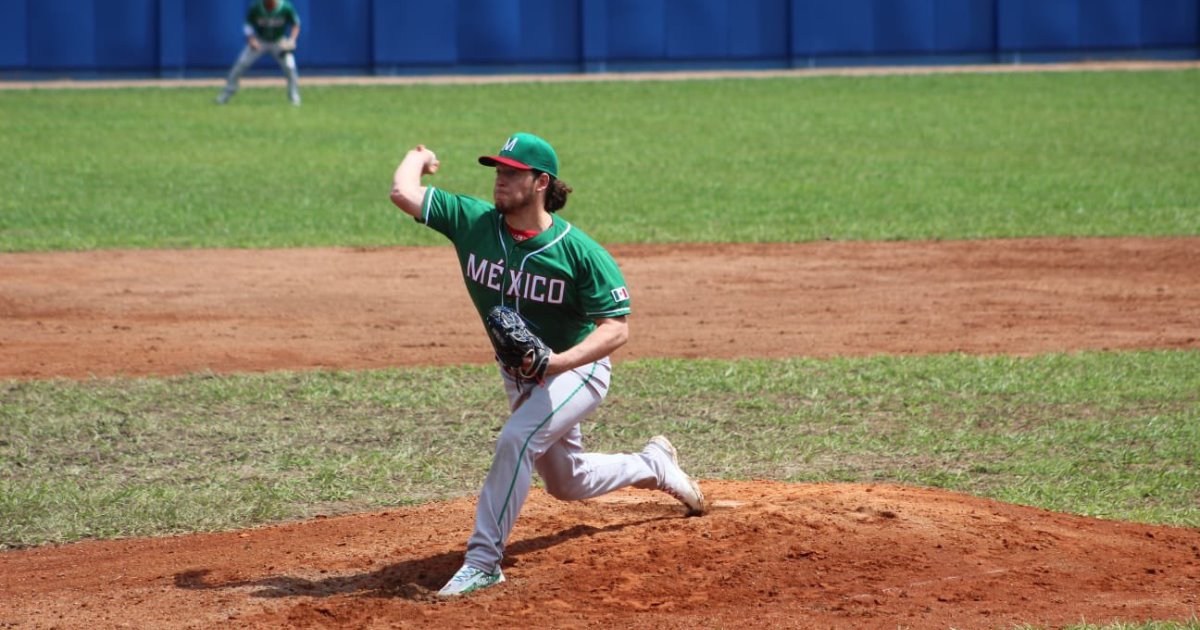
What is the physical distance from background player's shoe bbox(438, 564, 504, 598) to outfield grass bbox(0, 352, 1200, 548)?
156cm

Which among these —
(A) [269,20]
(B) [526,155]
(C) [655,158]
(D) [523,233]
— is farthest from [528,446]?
(A) [269,20]

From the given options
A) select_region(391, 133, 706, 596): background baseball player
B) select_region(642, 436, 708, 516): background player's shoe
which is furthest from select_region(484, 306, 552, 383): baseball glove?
select_region(642, 436, 708, 516): background player's shoe

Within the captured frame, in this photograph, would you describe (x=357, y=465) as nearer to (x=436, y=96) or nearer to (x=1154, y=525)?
(x=1154, y=525)

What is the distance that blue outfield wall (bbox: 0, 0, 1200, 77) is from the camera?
97.9 ft

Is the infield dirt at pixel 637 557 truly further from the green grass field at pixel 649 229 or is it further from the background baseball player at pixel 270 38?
the background baseball player at pixel 270 38

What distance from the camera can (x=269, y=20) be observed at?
26.2 m

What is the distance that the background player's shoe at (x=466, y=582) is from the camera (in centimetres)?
557

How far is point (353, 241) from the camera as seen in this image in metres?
14.7

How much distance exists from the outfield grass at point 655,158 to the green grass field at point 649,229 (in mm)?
78

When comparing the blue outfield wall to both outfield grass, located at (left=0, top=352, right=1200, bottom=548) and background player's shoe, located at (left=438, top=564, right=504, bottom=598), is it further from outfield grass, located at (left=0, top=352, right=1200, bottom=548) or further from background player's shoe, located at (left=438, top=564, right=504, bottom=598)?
background player's shoe, located at (left=438, top=564, right=504, bottom=598)

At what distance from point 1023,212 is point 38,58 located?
68.4ft

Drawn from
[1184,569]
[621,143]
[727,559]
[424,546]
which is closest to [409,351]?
[424,546]

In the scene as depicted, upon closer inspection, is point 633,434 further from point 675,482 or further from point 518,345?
point 518,345

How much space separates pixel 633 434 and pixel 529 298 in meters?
2.68
